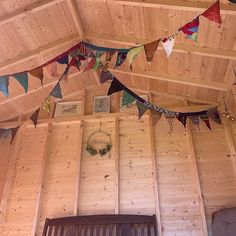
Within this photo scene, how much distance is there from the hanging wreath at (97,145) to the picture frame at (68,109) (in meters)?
0.55

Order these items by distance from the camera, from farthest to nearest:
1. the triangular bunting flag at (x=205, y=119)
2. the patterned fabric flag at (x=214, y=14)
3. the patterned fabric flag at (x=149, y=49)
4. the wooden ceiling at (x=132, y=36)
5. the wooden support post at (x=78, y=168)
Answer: the triangular bunting flag at (x=205, y=119)
the wooden support post at (x=78, y=168)
the wooden ceiling at (x=132, y=36)
the patterned fabric flag at (x=149, y=49)
the patterned fabric flag at (x=214, y=14)

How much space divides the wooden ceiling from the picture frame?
0.54 meters

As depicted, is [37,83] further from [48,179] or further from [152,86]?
[152,86]

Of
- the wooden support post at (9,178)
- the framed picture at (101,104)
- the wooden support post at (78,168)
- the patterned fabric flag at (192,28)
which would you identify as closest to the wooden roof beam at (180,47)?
the patterned fabric flag at (192,28)

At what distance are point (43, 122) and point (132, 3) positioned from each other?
271cm

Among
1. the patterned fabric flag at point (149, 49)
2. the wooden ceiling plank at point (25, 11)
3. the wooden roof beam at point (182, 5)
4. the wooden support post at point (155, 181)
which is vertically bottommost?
the wooden support post at point (155, 181)

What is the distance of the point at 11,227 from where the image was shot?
13.9ft

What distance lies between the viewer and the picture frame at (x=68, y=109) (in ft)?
16.8

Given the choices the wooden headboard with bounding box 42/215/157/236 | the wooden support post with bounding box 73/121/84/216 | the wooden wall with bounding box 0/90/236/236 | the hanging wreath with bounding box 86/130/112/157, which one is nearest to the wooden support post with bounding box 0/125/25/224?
the wooden wall with bounding box 0/90/236/236

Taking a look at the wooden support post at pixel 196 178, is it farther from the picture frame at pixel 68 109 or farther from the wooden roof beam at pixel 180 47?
the picture frame at pixel 68 109

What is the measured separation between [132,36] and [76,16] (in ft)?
2.63

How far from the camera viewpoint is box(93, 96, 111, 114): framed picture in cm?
507

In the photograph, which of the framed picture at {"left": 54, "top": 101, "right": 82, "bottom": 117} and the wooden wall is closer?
the wooden wall

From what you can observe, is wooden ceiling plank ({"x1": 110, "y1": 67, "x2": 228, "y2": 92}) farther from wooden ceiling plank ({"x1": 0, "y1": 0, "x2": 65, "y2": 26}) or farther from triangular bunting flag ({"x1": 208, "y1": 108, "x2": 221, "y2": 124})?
wooden ceiling plank ({"x1": 0, "y1": 0, "x2": 65, "y2": 26})
